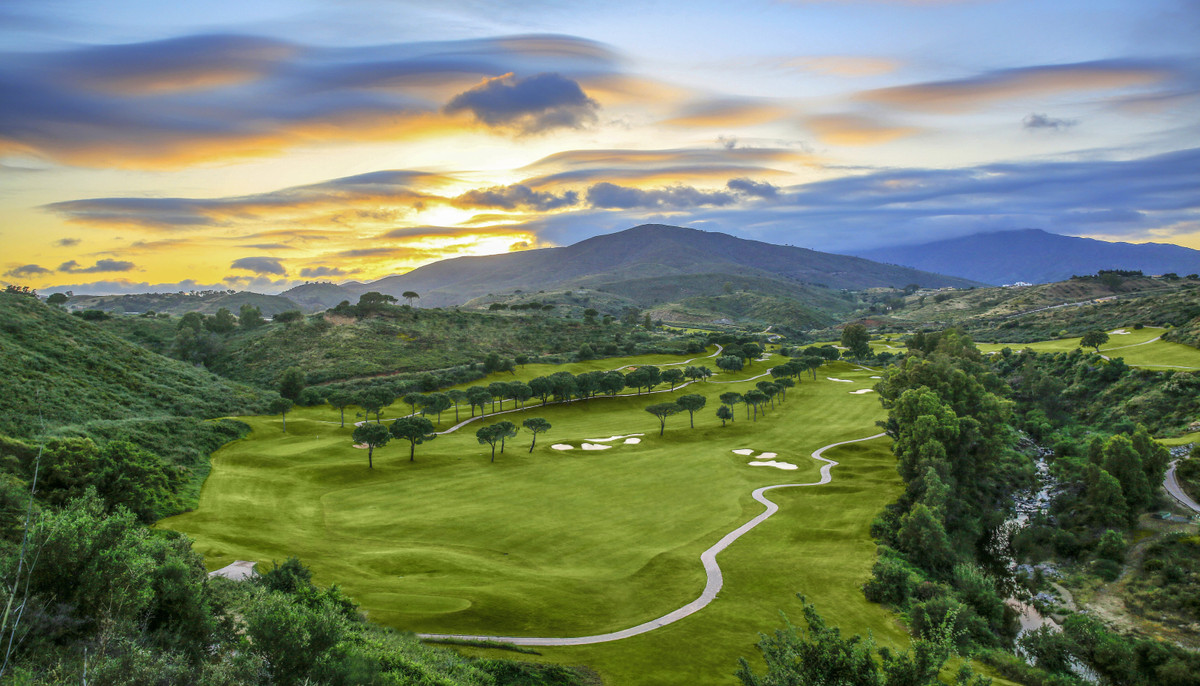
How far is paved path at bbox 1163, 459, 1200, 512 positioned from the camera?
146 feet

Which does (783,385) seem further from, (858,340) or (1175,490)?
(1175,490)

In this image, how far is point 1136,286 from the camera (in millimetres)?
189250

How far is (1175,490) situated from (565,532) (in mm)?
50754

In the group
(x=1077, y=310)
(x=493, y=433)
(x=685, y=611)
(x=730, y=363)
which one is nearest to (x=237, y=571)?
(x=685, y=611)

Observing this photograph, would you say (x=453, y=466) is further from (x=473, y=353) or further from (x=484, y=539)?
(x=473, y=353)

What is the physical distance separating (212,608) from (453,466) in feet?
125

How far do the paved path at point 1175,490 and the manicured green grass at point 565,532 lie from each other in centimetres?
2068

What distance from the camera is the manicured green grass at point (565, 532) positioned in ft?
92.9

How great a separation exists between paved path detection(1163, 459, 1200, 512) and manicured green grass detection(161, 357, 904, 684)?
2068 cm

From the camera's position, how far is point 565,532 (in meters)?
42.0

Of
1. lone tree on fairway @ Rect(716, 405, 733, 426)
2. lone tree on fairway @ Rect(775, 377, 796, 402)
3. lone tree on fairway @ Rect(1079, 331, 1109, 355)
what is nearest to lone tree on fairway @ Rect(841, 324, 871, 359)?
lone tree on fairway @ Rect(775, 377, 796, 402)

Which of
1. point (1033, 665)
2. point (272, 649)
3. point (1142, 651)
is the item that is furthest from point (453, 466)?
point (1142, 651)

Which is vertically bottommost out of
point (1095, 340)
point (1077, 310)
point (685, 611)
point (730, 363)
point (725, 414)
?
point (725, 414)

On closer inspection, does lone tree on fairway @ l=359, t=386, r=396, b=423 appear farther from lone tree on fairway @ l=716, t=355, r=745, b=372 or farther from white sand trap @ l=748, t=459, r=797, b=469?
lone tree on fairway @ l=716, t=355, r=745, b=372
